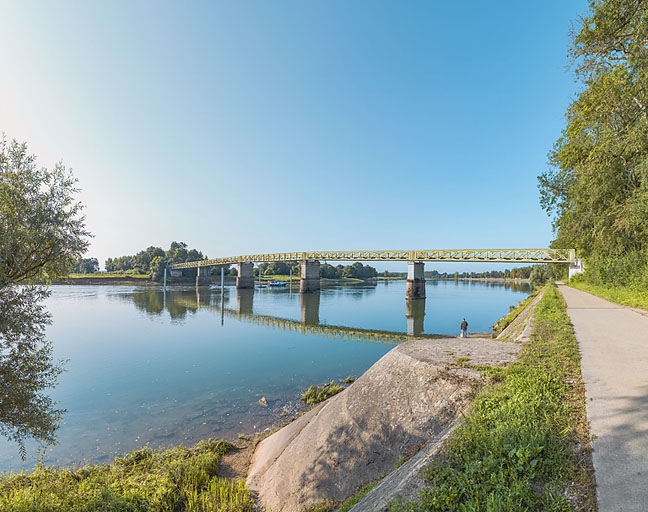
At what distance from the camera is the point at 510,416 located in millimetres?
4477

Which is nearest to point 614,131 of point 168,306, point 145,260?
point 168,306

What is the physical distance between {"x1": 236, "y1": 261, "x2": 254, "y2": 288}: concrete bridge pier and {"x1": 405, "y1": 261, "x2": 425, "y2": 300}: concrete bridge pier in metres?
50.3

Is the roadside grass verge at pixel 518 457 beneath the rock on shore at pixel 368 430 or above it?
above

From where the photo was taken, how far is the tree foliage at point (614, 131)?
15.0 meters

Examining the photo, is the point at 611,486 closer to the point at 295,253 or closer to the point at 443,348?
the point at 443,348

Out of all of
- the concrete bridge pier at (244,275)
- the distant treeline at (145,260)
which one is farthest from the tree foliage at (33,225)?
the distant treeline at (145,260)

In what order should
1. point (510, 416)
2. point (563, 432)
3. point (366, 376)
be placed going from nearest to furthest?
1. point (563, 432)
2. point (510, 416)
3. point (366, 376)

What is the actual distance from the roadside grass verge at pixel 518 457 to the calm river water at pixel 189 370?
26.9 feet

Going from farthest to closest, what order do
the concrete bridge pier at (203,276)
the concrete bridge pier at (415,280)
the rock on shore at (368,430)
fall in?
the concrete bridge pier at (203,276) → the concrete bridge pier at (415,280) → the rock on shore at (368,430)

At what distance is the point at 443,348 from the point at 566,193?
30831 millimetres

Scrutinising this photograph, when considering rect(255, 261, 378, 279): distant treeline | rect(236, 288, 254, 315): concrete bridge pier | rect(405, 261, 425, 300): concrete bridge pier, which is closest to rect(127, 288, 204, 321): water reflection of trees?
rect(236, 288, 254, 315): concrete bridge pier

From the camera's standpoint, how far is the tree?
663 centimetres

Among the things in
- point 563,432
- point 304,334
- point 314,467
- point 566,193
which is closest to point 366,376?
point 314,467

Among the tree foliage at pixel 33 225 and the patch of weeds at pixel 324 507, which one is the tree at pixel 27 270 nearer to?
the tree foliage at pixel 33 225
